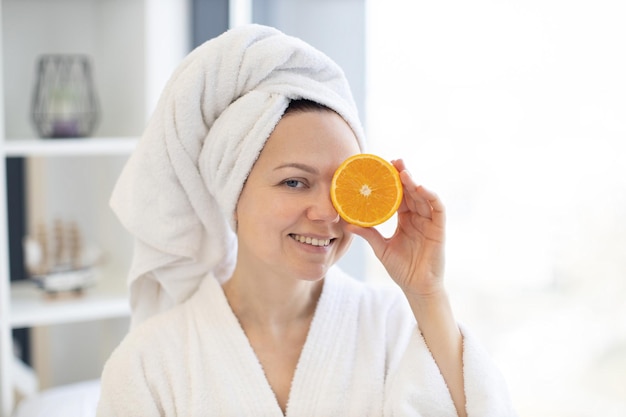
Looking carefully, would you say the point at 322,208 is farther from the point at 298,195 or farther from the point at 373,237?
the point at 373,237

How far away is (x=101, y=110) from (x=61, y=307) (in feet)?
2.34

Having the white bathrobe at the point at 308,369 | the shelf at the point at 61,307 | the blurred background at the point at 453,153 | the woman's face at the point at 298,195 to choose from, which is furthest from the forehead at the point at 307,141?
the shelf at the point at 61,307

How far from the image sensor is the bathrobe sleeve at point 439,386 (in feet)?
5.14

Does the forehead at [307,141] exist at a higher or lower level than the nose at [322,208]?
higher

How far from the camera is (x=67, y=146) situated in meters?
2.55

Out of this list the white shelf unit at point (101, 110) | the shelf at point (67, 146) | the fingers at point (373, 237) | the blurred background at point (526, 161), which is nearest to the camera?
the fingers at point (373, 237)

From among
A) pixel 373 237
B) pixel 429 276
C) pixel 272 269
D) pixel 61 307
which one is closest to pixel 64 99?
pixel 61 307

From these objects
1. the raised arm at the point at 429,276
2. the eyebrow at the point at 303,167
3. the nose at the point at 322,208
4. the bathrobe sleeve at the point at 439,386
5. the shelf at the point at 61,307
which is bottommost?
the shelf at the point at 61,307

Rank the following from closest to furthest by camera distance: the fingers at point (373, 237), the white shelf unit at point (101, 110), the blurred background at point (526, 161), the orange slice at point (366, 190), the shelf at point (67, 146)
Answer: the orange slice at point (366, 190)
the fingers at point (373, 237)
the blurred background at point (526, 161)
the shelf at point (67, 146)
the white shelf unit at point (101, 110)

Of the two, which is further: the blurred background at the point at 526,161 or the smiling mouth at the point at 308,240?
the blurred background at the point at 526,161

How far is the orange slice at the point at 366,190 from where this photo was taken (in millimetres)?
1514

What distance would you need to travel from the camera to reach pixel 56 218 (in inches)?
Result: 114

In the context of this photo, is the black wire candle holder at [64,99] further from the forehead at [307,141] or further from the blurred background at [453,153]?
the forehead at [307,141]

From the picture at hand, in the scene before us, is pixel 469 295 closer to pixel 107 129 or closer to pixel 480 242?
pixel 480 242
